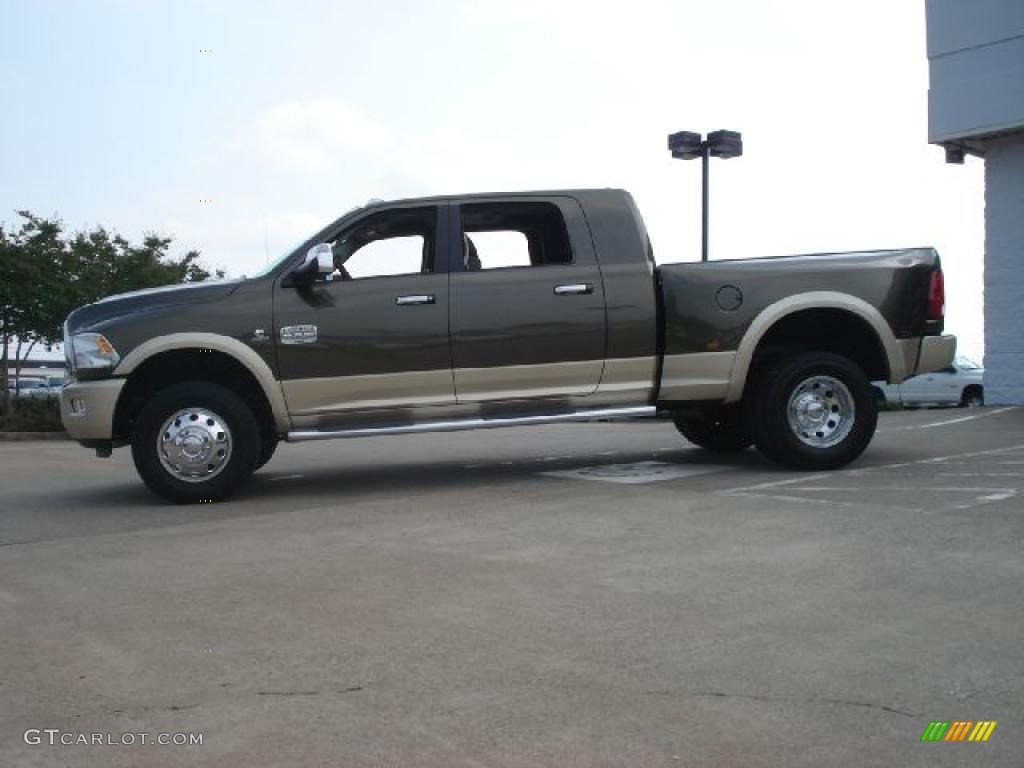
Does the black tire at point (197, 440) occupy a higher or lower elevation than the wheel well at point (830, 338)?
lower

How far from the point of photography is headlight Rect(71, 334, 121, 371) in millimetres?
7562

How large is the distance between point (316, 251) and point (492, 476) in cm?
233

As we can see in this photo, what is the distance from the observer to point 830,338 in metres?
8.82

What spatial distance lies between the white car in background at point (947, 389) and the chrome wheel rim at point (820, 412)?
1670 cm

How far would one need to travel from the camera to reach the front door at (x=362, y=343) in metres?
7.77

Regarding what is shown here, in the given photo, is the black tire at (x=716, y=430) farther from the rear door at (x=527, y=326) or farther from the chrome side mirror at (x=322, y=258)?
the chrome side mirror at (x=322, y=258)

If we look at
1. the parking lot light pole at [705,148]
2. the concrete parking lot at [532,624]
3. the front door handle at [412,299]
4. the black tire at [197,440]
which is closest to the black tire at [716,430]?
the concrete parking lot at [532,624]

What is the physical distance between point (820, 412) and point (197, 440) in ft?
15.1


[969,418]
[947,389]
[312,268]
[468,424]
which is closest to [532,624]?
[468,424]

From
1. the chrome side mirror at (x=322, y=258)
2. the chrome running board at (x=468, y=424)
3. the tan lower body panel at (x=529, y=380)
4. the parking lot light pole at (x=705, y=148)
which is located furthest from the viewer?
the parking lot light pole at (x=705, y=148)

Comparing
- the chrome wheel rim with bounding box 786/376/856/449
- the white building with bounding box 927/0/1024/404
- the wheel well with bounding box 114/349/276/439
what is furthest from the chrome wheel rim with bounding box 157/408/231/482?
the white building with bounding box 927/0/1024/404

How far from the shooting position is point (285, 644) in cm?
418

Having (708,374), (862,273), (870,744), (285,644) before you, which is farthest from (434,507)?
(870,744)

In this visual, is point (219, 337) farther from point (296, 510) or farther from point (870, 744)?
point (870, 744)
